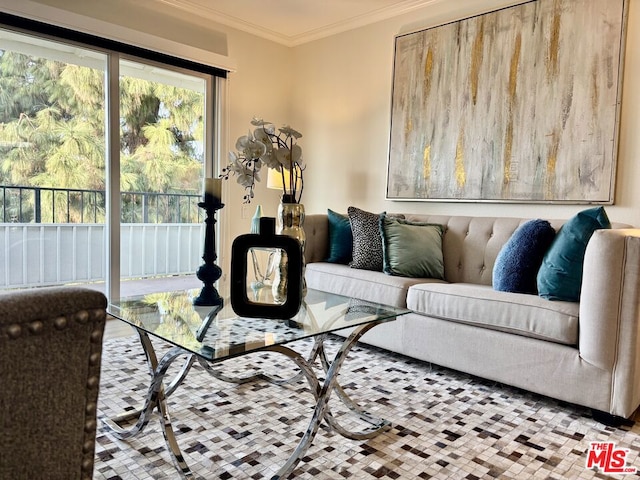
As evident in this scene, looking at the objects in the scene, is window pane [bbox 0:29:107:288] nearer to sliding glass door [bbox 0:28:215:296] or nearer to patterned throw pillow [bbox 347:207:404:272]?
sliding glass door [bbox 0:28:215:296]

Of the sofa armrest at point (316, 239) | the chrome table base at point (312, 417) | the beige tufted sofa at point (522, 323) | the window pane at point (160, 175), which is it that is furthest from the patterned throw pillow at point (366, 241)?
the window pane at point (160, 175)

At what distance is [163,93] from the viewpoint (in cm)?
388

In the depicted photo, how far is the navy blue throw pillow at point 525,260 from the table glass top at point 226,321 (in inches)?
32.3

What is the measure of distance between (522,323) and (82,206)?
3063mm

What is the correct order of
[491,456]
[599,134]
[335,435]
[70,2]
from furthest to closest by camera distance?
[70,2]
[599,134]
[335,435]
[491,456]

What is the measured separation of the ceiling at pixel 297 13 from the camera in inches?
146

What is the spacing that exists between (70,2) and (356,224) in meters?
2.47

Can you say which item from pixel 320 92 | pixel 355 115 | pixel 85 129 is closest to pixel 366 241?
pixel 355 115

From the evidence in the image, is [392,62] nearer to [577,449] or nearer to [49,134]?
[49,134]

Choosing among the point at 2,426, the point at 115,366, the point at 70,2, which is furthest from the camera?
the point at 70,2

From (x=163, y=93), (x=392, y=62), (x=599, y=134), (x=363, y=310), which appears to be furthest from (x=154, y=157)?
(x=599, y=134)

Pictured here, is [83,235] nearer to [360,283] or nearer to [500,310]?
[360,283]

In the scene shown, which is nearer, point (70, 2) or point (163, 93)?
point (70, 2)

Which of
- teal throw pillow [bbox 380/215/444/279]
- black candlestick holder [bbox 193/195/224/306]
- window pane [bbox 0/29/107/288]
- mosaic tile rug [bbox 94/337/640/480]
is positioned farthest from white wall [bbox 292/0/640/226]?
→ black candlestick holder [bbox 193/195/224/306]
